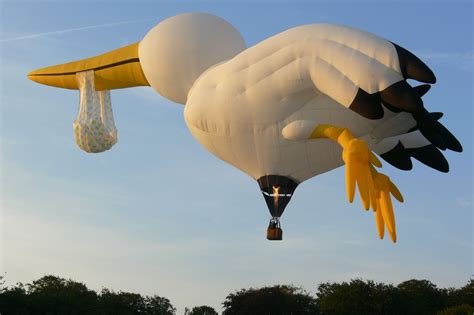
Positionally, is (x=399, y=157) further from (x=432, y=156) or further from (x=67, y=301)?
(x=67, y=301)

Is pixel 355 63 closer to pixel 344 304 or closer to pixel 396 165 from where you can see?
pixel 396 165

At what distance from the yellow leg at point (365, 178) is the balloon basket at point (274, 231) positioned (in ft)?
7.28

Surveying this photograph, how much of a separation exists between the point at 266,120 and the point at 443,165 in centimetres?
358

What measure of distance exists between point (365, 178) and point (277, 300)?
42.3 m

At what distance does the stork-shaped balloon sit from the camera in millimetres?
13016

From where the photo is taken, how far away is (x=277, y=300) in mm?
54469

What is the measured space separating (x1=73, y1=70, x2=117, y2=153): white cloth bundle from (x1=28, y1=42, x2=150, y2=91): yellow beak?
0.17 metres

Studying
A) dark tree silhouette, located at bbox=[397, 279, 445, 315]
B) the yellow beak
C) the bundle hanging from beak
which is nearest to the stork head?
the yellow beak

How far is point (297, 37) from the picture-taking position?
545 inches

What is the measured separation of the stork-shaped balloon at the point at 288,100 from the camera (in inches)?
512

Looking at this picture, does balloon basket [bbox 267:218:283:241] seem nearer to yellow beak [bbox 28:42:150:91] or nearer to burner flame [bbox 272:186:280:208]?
burner flame [bbox 272:186:280:208]

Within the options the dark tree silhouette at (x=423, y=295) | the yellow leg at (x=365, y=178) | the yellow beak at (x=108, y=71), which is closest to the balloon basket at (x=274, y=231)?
the yellow leg at (x=365, y=178)

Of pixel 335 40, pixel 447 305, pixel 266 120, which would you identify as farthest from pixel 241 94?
pixel 447 305

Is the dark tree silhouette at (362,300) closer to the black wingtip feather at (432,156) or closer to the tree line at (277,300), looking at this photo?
the tree line at (277,300)
